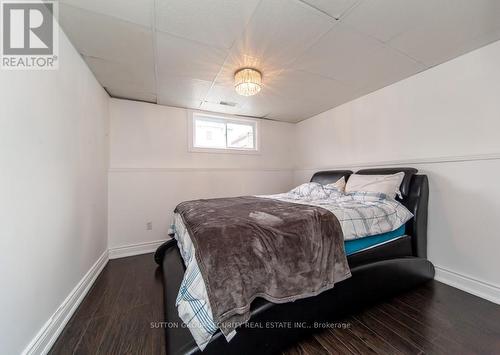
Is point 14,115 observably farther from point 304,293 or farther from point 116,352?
point 304,293

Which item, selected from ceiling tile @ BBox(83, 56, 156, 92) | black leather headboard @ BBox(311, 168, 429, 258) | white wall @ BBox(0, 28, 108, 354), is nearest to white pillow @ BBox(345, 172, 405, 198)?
black leather headboard @ BBox(311, 168, 429, 258)

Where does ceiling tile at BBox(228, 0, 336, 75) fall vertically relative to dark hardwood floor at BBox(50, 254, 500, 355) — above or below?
above

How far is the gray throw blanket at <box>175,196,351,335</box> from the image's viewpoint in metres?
0.98

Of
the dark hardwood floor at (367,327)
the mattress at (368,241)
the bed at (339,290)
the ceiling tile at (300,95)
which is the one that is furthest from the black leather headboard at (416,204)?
the ceiling tile at (300,95)

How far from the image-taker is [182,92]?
103 inches

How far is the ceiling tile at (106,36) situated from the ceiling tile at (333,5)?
1.28 m

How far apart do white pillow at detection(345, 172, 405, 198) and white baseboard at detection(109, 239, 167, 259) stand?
2843 millimetres

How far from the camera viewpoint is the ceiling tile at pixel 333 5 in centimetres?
129

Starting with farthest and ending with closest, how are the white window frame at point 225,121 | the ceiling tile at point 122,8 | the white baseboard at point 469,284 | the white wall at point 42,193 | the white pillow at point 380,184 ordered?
the white window frame at point 225,121 < the white pillow at point 380,184 < the white baseboard at point 469,284 < the ceiling tile at point 122,8 < the white wall at point 42,193

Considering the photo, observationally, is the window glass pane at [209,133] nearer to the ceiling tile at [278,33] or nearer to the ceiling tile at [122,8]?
the ceiling tile at [278,33]

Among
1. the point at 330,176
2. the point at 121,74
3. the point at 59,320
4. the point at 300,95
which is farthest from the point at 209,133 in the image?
the point at 59,320

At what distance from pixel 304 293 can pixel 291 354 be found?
35 cm

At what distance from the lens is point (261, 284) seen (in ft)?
3.56

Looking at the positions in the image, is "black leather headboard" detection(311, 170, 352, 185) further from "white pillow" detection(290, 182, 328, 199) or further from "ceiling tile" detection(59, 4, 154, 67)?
"ceiling tile" detection(59, 4, 154, 67)
